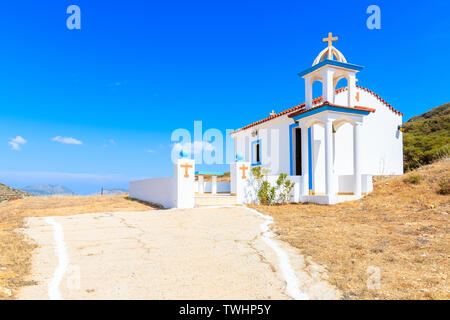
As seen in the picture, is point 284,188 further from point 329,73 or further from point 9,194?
point 9,194

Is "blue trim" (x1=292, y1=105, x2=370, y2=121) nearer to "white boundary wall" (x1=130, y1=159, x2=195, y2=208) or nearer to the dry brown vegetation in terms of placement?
the dry brown vegetation

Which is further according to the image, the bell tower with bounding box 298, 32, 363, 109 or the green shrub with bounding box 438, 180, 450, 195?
the bell tower with bounding box 298, 32, 363, 109

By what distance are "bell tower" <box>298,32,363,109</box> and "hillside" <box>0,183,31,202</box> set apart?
1888 centimetres

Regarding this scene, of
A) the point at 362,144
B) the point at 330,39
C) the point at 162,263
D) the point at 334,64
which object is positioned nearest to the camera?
the point at 162,263

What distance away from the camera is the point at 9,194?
72.9 ft

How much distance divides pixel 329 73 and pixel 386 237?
859 centimetres

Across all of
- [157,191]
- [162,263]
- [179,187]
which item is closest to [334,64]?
[179,187]

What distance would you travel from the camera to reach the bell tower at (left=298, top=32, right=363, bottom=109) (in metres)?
13.3

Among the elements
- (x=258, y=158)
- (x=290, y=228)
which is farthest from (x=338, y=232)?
(x=258, y=158)

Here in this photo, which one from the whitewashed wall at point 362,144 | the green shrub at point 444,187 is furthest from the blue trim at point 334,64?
the green shrub at point 444,187

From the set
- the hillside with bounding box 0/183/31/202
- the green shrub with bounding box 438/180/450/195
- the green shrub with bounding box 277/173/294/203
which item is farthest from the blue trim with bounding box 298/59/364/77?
the hillside with bounding box 0/183/31/202

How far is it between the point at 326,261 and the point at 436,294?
5.38 ft

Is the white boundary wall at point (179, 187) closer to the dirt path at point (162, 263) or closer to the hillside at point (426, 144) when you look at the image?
the dirt path at point (162, 263)

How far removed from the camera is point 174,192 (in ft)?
39.4
